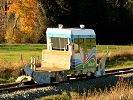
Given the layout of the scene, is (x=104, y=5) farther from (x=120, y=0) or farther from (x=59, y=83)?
(x=59, y=83)

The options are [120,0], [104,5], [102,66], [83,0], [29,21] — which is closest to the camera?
[102,66]

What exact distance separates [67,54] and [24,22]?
35.7m

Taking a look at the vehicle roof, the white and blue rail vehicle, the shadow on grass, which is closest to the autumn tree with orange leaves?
the shadow on grass

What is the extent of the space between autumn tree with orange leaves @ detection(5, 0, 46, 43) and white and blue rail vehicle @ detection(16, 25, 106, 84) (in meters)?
34.1

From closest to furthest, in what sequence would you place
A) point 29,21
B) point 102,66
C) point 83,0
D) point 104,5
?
point 102,66
point 29,21
point 83,0
point 104,5

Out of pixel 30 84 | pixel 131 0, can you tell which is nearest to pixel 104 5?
pixel 131 0

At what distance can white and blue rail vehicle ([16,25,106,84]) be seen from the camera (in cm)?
1795

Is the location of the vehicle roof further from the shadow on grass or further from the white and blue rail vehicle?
the shadow on grass

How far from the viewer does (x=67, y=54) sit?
18.1 m

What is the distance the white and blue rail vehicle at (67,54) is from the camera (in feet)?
58.9

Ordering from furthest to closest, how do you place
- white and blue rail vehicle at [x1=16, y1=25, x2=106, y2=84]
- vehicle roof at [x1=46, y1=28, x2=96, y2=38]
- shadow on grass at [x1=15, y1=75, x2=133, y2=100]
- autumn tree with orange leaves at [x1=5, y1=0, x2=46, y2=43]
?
1. autumn tree with orange leaves at [x1=5, y1=0, x2=46, y2=43]
2. vehicle roof at [x1=46, y1=28, x2=96, y2=38]
3. white and blue rail vehicle at [x1=16, y1=25, x2=106, y2=84]
4. shadow on grass at [x1=15, y1=75, x2=133, y2=100]

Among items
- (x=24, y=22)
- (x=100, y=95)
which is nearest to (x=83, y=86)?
(x=100, y=95)

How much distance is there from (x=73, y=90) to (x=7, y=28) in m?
43.2

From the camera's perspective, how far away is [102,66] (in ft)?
67.6
